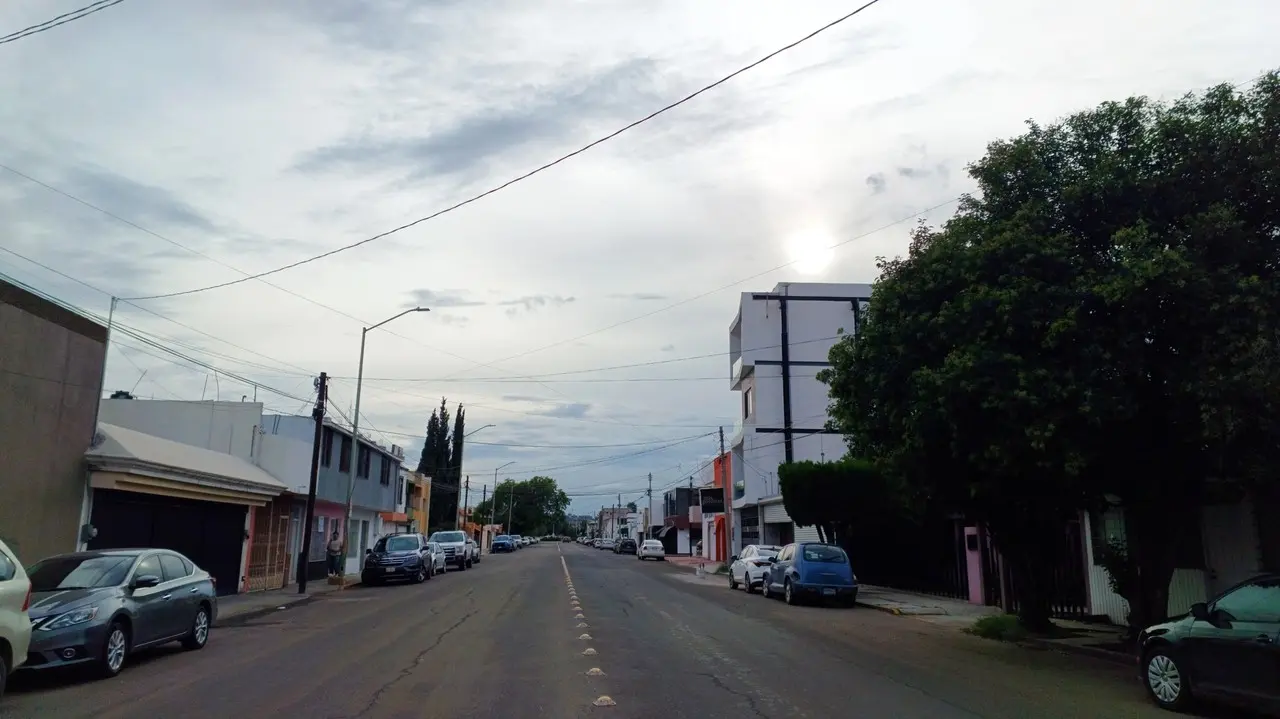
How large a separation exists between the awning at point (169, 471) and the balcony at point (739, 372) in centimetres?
2713

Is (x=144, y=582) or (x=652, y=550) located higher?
(x=144, y=582)

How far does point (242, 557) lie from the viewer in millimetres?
26188

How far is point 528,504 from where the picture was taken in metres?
159

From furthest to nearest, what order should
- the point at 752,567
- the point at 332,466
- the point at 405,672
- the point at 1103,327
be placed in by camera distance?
1. the point at 332,466
2. the point at 752,567
3. the point at 1103,327
4. the point at 405,672

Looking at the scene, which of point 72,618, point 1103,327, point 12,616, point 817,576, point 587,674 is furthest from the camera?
point 817,576

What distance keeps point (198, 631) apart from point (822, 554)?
15277mm

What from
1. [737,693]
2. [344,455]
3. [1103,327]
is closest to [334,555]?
[344,455]

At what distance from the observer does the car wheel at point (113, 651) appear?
10.8 m

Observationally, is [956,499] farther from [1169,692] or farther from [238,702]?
[238,702]

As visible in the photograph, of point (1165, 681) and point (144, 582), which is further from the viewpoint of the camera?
point (144, 582)

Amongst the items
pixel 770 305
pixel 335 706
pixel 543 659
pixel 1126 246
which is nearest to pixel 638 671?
pixel 543 659

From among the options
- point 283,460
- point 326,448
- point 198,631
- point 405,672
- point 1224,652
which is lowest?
point 405,672

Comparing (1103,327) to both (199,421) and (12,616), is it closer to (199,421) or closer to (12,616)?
(12,616)

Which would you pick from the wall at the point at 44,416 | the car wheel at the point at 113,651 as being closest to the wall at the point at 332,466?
the wall at the point at 44,416
